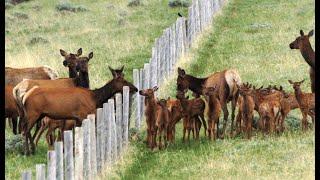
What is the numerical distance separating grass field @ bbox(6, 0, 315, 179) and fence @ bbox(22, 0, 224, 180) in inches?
14.5

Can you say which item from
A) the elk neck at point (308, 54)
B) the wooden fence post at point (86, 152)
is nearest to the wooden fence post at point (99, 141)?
the wooden fence post at point (86, 152)

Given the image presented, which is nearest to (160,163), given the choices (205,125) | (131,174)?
(131,174)

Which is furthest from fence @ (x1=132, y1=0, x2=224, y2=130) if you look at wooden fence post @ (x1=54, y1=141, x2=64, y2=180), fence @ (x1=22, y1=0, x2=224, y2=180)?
wooden fence post @ (x1=54, y1=141, x2=64, y2=180)

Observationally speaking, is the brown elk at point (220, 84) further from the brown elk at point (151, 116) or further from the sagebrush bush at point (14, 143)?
the sagebrush bush at point (14, 143)

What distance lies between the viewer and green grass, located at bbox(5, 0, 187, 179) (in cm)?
3102

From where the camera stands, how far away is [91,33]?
124 ft

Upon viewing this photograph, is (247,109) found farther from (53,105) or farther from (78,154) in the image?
(78,154)

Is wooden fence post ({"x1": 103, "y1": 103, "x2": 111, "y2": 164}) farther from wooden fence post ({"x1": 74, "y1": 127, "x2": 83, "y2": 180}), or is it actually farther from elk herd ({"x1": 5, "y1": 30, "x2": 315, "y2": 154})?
wooden fence post ({"x1": 74, "y1": 127, "x2": 83, "y2": 180})

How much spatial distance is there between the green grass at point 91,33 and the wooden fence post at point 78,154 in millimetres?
3450

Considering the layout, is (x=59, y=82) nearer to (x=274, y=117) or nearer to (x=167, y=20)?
(x=274, y=117)

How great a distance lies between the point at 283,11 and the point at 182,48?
436 inches

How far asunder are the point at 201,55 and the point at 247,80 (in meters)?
4.35

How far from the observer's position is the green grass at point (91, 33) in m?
31.0

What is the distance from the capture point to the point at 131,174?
59.6 ft
